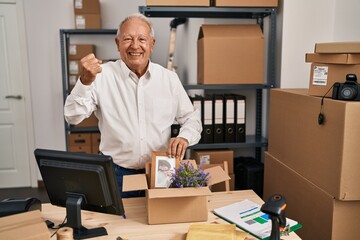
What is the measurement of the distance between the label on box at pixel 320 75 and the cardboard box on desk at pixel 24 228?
1.34 metres

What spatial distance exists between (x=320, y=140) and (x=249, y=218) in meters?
0.54

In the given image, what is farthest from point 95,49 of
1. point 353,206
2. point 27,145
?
point 353,206

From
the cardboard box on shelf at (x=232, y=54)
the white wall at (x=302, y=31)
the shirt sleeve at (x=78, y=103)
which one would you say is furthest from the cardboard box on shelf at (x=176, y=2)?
the shirt sleeve at (x=78, y=103)

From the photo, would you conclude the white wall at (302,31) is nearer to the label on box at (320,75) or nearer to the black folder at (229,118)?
the black folder at (229,118)

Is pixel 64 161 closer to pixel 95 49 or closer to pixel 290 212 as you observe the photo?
pixel 290 212

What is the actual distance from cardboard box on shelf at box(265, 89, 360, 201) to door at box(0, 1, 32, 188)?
309cm

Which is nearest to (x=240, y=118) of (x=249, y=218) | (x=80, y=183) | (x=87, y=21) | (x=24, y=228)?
(x=249, y=218)

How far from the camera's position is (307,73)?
2387 millimetres

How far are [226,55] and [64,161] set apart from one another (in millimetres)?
1504

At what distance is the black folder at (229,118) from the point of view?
246 centimetres

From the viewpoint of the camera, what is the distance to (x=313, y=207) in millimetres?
1629

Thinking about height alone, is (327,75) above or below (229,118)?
above

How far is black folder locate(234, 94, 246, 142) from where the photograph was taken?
2.47 m

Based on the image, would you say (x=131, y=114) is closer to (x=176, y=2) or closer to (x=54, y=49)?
(x=176, y=2)
